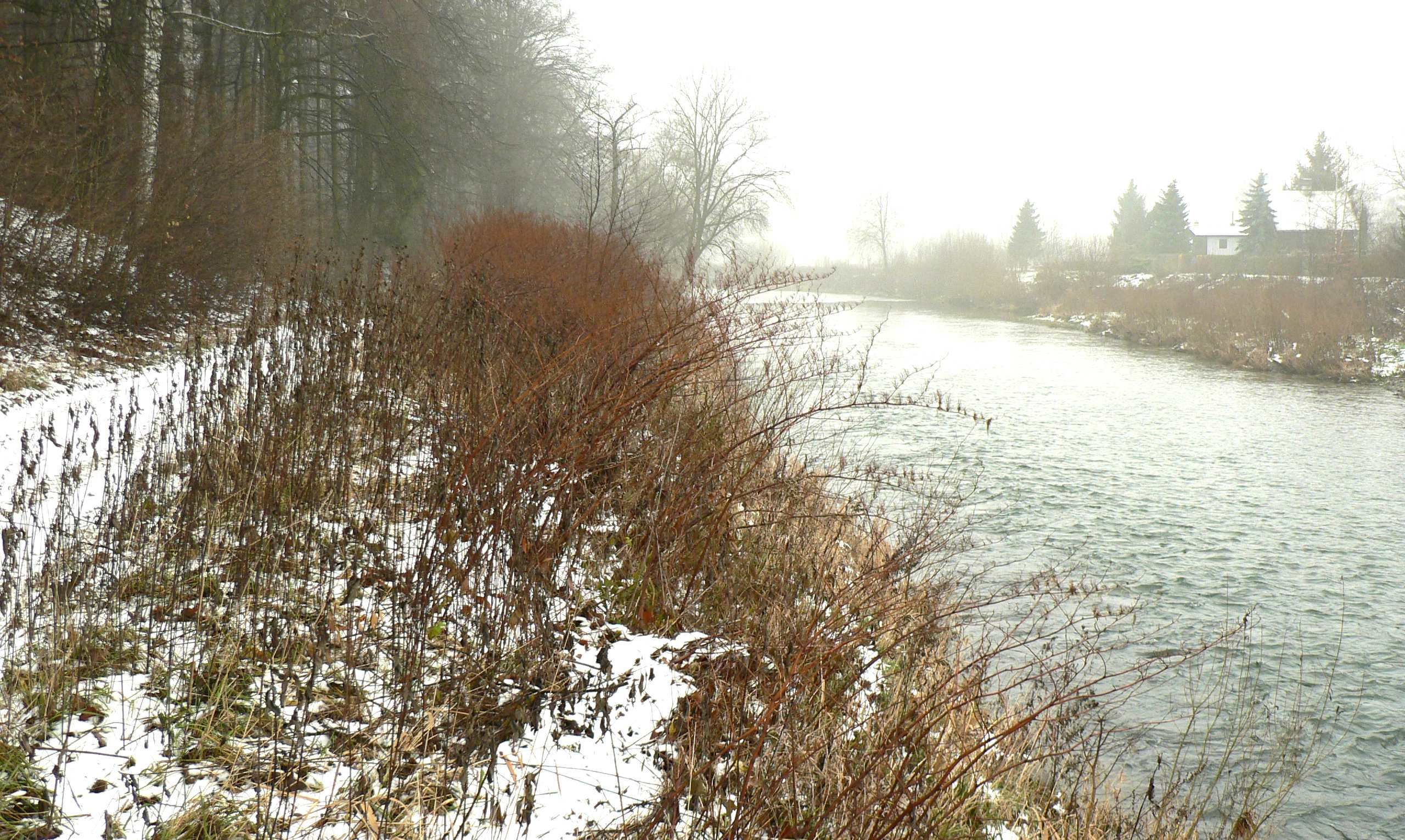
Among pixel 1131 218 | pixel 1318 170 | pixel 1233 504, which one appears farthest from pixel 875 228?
pixel 1233 504

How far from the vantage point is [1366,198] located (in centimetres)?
4519

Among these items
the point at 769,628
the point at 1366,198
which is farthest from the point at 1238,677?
the point at 1366,198

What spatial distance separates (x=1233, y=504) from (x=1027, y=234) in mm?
52868

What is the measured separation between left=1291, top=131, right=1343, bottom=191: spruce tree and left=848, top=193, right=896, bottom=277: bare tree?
2939 centimetres

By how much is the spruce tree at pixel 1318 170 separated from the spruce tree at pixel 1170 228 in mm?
6616

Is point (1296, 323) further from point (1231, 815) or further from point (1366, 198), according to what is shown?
point (1366, 198)

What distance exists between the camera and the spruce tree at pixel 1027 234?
5738 centimetres

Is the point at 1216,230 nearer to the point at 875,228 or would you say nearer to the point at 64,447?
the point at 875,228

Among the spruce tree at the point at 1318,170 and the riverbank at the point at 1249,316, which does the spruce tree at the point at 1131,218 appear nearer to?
the spruce tree at the point at 1318,170

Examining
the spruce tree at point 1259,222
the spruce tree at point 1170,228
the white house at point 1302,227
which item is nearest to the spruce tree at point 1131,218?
the spruce tree at point 1170,228

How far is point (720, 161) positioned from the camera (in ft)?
125

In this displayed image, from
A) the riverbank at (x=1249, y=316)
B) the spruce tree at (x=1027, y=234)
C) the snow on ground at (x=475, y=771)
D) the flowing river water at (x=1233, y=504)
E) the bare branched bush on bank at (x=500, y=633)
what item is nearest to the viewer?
the snow on ground at (x=475, y=771)

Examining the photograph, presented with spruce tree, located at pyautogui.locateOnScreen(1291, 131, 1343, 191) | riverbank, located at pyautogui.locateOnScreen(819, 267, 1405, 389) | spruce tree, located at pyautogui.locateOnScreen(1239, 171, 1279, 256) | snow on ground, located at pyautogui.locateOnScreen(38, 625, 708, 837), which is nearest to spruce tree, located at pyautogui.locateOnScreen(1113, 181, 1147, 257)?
spruce tree, located at pyautogui.locateOnScreen(1239, 171, 1279, 256)

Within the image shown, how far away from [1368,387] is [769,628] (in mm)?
20332
